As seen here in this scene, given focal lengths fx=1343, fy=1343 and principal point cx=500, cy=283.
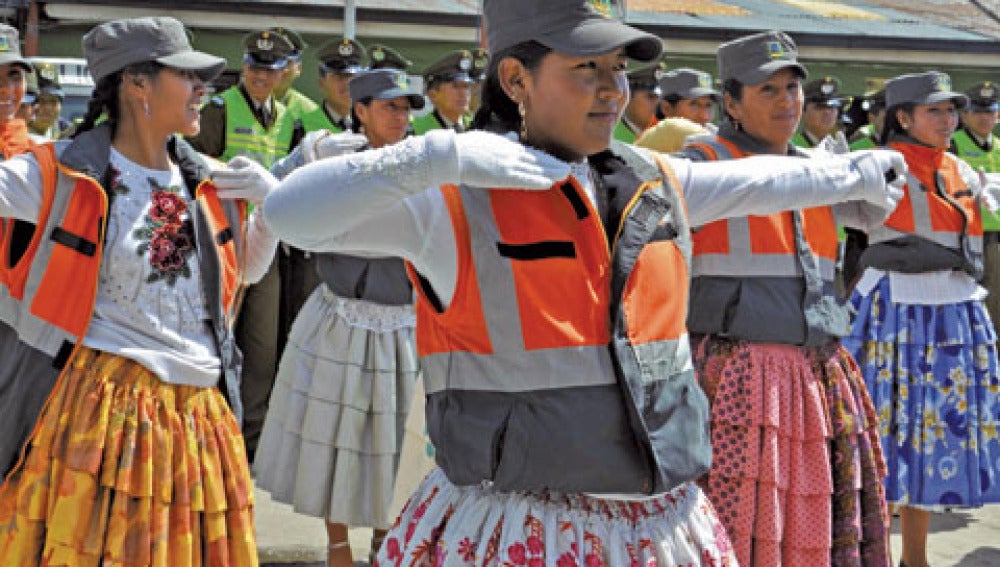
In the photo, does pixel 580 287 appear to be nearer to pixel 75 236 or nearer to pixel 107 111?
pixel 75 236

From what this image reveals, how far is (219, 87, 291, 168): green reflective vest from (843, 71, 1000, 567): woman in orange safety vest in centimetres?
350

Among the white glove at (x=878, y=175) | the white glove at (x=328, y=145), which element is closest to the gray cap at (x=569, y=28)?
the white glove at (x=878, y=175)

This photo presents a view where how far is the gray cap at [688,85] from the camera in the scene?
8335 mm

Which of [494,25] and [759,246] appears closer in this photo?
[494,25]

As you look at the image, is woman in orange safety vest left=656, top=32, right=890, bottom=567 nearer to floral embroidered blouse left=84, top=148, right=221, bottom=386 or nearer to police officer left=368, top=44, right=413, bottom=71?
floral embroidered blouse left=84, top=148, right=221, bottom=386

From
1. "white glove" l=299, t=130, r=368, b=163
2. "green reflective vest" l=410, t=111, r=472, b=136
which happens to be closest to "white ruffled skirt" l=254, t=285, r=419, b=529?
"white glove" l=299, t=130, r=368, b=163

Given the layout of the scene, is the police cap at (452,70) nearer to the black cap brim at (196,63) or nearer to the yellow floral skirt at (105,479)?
the black cap brim at (196,63)

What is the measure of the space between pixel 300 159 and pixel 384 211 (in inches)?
138

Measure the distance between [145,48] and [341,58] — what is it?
15.1 feet

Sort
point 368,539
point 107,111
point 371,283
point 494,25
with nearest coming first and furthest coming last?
1. point 494,25
2. point 107,111
3. point 371,283
4. point 368,539

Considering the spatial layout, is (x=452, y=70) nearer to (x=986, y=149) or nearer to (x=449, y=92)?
(x=449, y=92)

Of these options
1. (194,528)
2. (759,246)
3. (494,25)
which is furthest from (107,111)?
(759,246)

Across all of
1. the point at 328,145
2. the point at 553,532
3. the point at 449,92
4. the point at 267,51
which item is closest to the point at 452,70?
the point at 449,92

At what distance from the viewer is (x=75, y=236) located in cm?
367
